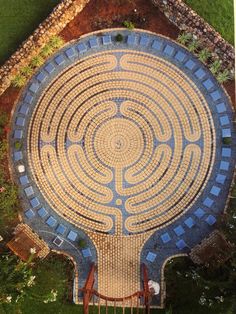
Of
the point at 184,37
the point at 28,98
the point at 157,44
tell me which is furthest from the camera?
the point at 28,98

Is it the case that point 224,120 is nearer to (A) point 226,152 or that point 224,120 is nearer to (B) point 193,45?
(A) point 226,152

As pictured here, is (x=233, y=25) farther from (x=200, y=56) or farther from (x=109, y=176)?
(x=109, y=176)

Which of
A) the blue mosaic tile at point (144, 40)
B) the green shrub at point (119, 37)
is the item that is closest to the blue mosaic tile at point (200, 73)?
the blue mosaic tile at point (144, 40)

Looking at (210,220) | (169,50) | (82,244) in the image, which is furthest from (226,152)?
(82,244)

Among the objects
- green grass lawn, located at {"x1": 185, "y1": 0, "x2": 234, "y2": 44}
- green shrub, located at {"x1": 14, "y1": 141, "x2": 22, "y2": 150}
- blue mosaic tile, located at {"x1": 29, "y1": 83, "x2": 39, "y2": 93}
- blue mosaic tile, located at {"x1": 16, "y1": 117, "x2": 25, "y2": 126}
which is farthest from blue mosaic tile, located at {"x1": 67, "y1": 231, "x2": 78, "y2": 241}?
green grass lawn, located at {"x1": 185, "y1": 0, "x2": 234, "y2": 44}

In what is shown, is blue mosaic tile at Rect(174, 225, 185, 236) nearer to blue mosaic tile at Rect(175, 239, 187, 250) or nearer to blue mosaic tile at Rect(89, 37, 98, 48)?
blue mosaic tile at Rect(175, 239, 187, 250)

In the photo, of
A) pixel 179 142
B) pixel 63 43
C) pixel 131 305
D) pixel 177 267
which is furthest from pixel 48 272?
pixel 63 43

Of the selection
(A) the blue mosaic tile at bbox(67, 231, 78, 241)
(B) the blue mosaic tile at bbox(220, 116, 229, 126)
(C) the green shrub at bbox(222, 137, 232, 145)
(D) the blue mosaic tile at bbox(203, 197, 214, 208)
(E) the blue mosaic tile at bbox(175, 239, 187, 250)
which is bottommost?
(E) the blue mosaic tile at bbox(175, 239, 187, 250)
